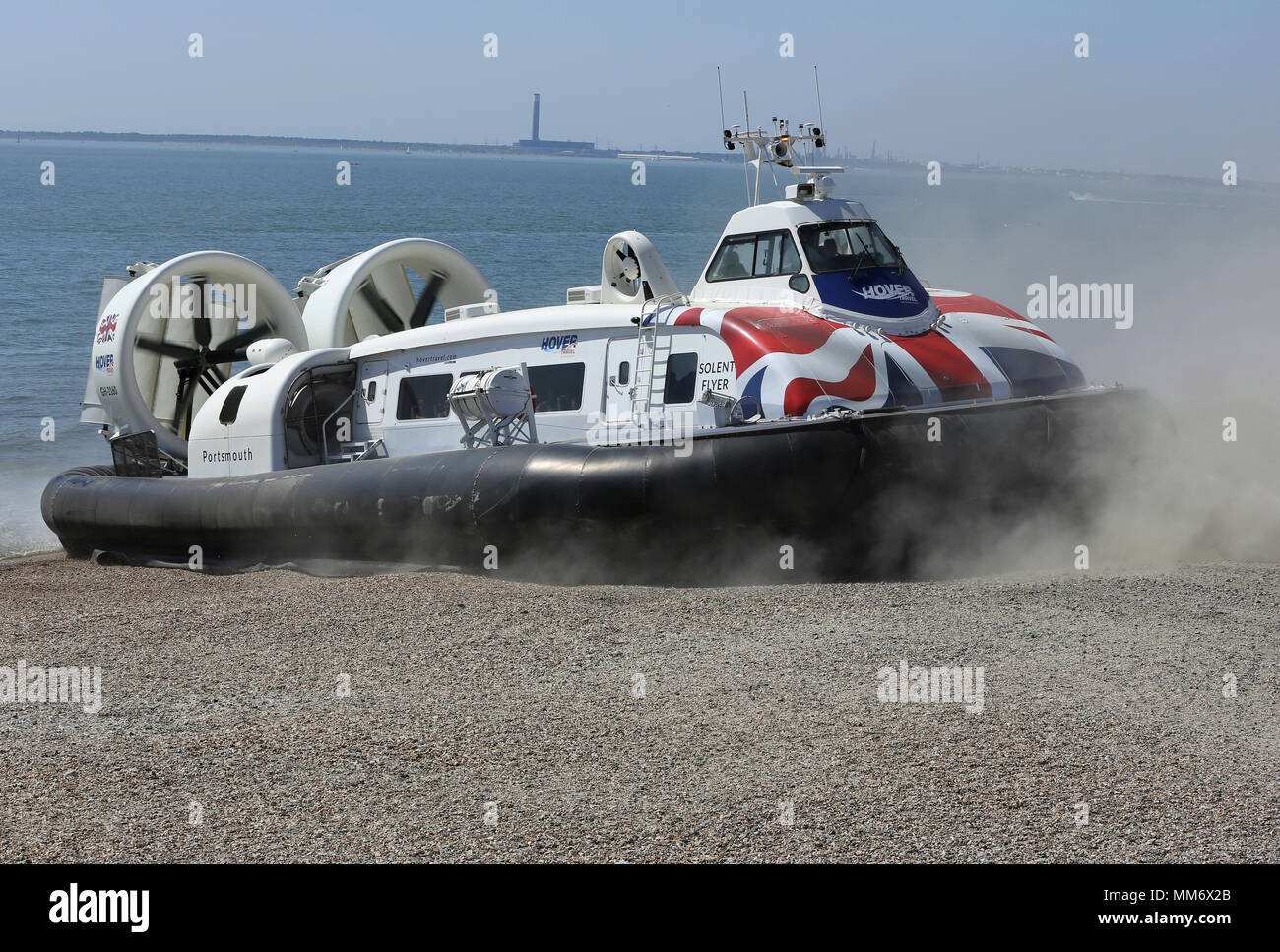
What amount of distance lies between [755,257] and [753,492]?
194 centimetres

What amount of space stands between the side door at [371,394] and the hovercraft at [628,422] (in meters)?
0.03

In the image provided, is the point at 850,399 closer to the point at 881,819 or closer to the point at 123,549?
the point at 881,819

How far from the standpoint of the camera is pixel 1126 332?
16484 millimetres

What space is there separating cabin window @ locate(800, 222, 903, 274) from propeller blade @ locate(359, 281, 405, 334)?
4.08 meters

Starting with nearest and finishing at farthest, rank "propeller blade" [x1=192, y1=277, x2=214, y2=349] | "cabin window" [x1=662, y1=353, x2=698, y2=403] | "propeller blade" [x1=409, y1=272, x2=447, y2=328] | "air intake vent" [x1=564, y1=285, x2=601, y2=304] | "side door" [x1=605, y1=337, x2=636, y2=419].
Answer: "cabin window" [x1=662, y1=353, x2=698, y2=403] < "side door" [x1=605, y1=337, x2=636, y2=419] < "air intake vent" [x1=564, y1=285, x2=601, y2=304] < "propeller blade" [x1=192, y1=277, x2=214, y2=349] < "propeller blade" [x1=409, y1=272, x2=447, y2=328]

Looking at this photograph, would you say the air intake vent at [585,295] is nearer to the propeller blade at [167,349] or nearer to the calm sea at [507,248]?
the propeller blade at [167,349]

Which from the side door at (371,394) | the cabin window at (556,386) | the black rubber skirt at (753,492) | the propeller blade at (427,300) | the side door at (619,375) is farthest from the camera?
the propeller blade at (427,300)

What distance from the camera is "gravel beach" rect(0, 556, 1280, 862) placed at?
150 inches

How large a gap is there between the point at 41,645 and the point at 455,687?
2.46 m

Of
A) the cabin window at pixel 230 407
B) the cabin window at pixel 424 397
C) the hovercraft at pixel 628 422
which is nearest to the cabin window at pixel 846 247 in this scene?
the hovercraft at pixel 628 422

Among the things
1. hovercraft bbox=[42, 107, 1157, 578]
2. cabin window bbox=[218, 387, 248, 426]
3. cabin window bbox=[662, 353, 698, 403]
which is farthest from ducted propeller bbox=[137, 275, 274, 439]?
cabin window bbox=[662, 353, 698, 403]

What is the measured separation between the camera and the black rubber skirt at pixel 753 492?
663 cm

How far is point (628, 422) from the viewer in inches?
292

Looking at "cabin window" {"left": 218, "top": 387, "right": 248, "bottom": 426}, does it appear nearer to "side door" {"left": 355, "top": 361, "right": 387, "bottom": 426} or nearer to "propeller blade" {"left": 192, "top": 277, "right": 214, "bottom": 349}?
"side door" {"left": 355, "top": 361, "right": 387, "bottom": 426}
